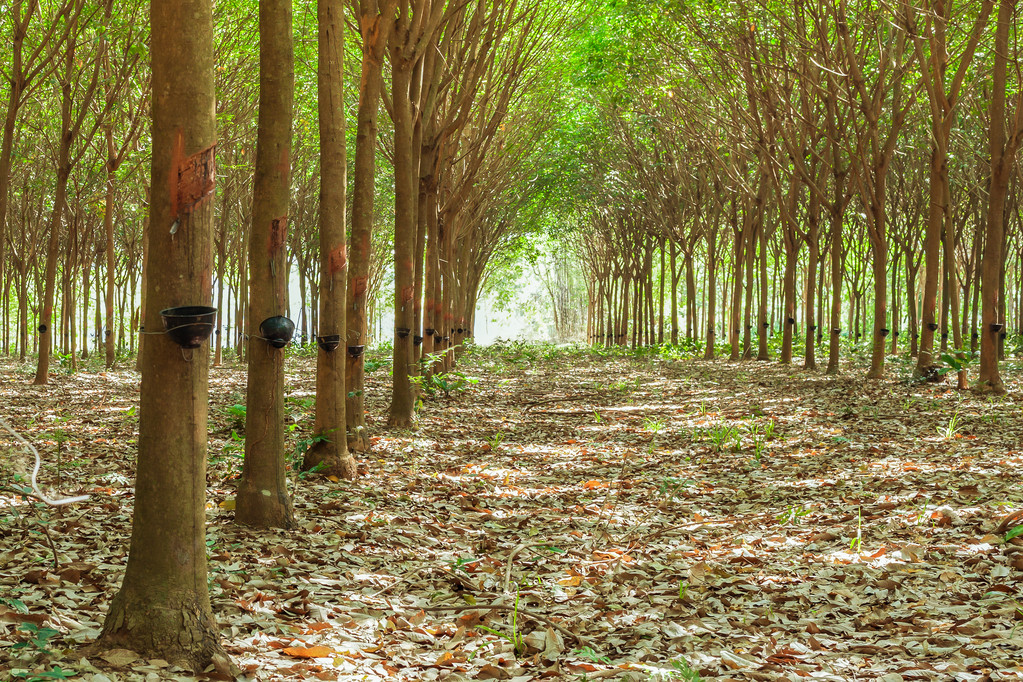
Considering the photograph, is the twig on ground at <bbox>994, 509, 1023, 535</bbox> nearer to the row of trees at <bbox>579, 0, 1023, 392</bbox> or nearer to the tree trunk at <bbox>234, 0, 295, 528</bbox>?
the tree trunk at <bbox>234, 0, 295, 528</bbox>

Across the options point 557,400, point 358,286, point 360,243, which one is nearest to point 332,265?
point 358,286

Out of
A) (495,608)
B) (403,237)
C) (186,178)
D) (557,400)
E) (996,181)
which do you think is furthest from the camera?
(557,400)

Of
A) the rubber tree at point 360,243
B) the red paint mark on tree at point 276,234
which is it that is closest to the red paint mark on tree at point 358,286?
the rubber tree at point 360,243

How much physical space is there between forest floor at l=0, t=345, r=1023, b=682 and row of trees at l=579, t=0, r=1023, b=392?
486cm

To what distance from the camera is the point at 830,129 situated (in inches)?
583

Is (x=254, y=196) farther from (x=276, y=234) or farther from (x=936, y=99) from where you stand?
(x=936, y=99)

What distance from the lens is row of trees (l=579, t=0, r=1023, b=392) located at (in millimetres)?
11492

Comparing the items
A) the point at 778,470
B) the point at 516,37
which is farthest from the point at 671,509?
the point at 516,37

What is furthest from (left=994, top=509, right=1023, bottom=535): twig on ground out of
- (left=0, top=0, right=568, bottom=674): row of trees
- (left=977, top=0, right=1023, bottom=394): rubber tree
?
(left=977, top=0, right=1023, bottom=394): rubber tree

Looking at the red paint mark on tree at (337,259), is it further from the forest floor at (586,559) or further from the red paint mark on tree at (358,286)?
the forest floor at (586,559)

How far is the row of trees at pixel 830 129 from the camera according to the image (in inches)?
452

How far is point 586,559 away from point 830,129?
12426 mm

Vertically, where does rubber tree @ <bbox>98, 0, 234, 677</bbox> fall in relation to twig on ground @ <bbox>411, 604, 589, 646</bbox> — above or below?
above

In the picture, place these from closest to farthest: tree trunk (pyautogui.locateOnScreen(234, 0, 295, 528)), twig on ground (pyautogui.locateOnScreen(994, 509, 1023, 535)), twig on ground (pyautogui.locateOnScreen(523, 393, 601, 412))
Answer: twig on ground (pyautogui.locateOnScreen(994, 509, 1023, 535)), tree trunk (pyautogui.locateOnScreen(234, 0, 295, 528)), twig on ground (pyautogui.locateOnScreen(523, 393, 601, 412))
